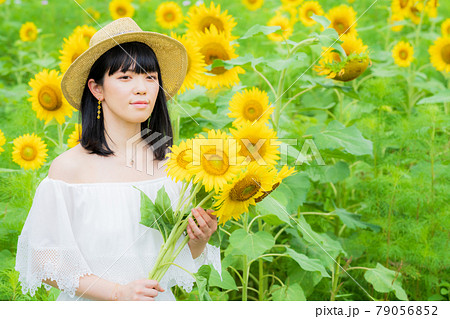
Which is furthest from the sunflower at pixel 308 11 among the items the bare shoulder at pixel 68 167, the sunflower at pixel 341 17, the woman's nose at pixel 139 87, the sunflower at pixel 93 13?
the sunflower at pixel 93 13

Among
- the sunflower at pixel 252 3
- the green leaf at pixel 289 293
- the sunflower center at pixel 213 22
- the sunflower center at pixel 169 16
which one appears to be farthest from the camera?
the sunflower at pixel 252 3

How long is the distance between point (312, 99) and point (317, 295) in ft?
3.41

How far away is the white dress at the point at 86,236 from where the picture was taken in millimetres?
1281

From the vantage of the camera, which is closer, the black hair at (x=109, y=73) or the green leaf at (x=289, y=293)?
the black hair at (x=109, y=73)

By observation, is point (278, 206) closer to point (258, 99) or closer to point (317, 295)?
point (258, 99)

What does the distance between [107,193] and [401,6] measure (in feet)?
6.90

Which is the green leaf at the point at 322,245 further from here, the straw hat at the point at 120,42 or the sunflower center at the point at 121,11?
the sunflower center at the point at 121,11

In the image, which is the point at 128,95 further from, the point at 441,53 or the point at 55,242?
the point at 441,53

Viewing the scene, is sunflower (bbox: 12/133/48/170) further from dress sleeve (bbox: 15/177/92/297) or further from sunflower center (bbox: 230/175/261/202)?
sunflower center (bbox: 230/175/261/202)

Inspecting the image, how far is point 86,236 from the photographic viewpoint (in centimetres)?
133

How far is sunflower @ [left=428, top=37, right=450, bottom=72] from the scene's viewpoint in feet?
8.25

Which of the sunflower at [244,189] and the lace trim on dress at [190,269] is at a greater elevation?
the sunflower at [244,189]

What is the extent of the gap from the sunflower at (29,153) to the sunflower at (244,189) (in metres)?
1.08

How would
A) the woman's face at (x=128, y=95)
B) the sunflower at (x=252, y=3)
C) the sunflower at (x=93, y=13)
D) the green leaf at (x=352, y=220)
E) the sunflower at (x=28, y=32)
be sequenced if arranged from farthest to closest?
the sunflower at (x=93, y=13) < the sunflower at (x=252, y=3) < the sunflower at (x=28, y=32) < the green leaf at (x=352, y=220) < the woman's face at (x=128, y=95)
